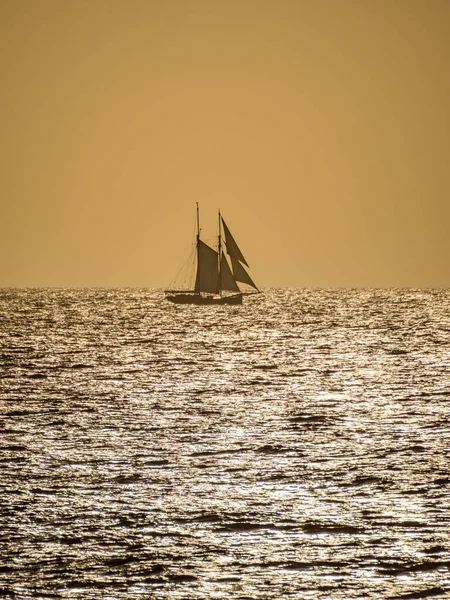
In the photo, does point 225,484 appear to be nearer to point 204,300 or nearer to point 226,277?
point 226,277

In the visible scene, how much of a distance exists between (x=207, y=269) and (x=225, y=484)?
13824 centimetres

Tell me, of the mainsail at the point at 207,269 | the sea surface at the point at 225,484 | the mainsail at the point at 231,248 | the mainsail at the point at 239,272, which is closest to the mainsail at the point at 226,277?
the mainsail at the point at 207,269

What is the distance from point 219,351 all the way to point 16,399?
38.6 m

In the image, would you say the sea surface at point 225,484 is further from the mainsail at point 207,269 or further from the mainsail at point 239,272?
the mainsail at point 207,269

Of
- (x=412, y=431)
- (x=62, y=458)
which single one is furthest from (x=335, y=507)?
(x=412, y=431)

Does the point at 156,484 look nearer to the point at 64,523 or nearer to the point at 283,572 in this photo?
the point at 64,523

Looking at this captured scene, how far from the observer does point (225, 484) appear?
2853cm

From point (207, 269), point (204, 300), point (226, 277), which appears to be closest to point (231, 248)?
point (207, 269)

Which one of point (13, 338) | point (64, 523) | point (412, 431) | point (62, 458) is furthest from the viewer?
point (13, 338)

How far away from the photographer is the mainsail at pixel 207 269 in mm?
163875

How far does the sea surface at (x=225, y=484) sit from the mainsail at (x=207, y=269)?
97.3 m

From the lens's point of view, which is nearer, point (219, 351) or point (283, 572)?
point (283, 572)

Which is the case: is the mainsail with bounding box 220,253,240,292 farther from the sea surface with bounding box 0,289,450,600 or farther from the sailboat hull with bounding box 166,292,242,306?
the sea surface with bounding box 0,289,450,600

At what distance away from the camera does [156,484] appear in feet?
93.8
